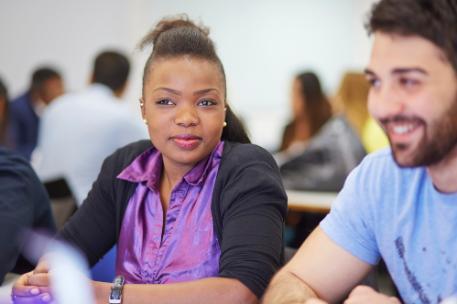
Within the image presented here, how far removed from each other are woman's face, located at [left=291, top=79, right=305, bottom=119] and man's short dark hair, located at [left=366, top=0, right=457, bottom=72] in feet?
12.2

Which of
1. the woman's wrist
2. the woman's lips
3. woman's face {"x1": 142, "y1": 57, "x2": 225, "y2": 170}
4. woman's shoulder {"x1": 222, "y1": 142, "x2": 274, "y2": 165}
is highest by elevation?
woman's face {"x1": 142, "y1": 57, "x2": 225, "y2": 170}

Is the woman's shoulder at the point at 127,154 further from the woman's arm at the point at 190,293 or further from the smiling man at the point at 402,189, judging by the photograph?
the smiling man at the point at 402,189

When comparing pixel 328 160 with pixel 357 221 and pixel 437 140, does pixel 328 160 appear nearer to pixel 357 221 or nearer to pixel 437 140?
pixel 357 221

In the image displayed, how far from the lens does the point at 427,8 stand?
4.08ft

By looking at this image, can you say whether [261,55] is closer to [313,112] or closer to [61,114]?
[313,112]

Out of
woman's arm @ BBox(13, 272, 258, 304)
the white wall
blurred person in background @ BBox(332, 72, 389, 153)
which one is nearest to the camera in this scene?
woman's arm @ BBox(13, 272, 258, 304)

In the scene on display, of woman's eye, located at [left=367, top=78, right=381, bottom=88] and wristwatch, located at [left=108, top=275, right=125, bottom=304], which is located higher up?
woman's eye, located at [left=367, top=78, right=381, bottom=88]

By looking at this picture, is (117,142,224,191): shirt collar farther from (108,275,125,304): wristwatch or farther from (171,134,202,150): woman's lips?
(108,275,125,304): wristwatch

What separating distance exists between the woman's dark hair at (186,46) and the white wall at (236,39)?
4568mm

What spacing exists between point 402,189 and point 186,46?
0.70m

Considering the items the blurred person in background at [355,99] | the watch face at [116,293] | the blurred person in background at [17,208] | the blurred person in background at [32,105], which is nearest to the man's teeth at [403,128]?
the watch face at [116,293]

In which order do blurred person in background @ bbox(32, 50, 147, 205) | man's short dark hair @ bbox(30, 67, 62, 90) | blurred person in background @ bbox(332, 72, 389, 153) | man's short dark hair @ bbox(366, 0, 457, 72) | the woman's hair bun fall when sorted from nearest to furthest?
man's short dark hair @ bbox(366, 0, 457, 72) → the woman's hair bun → blurred person in background @ bbox(32, 50, 147, 205) → blurred person in background @ bbox(332, 72, 389, 153) → man's short dark hair @ bbox(30, 67, 62, 90)

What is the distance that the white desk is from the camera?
11.0ft

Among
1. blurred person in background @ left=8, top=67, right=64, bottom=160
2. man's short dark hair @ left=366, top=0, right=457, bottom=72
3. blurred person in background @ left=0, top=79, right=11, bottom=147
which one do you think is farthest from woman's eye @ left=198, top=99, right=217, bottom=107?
blurred person in background @ left=8, top=67, right=64, bottom=160
